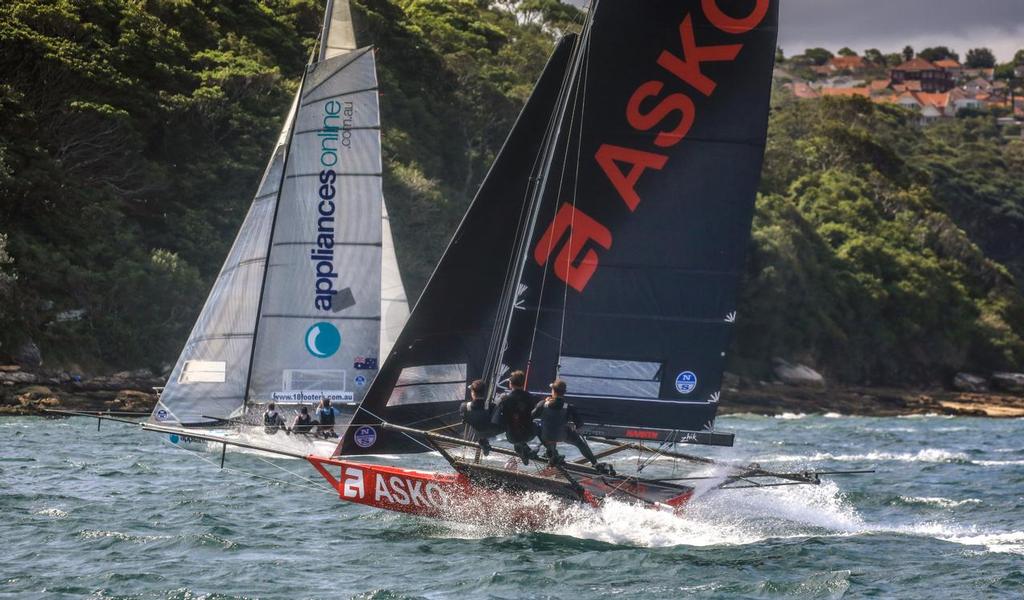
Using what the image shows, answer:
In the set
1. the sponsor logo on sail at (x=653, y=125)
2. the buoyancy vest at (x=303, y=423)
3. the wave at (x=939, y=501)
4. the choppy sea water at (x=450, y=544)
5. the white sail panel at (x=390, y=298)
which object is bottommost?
the choppy sea water at (x=450, y=544)

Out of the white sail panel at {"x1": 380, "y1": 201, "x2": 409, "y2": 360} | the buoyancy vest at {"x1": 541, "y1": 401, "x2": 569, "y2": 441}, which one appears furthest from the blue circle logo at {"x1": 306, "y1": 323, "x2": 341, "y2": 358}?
the buoyancy vest at {"x1": 541, "y1": 401, "x2": 569, "y2": 441}

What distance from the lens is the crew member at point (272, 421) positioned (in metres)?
19.1

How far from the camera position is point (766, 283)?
57.1 m

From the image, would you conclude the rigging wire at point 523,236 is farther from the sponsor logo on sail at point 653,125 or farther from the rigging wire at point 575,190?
the sponsor logo on sail at point 653,125

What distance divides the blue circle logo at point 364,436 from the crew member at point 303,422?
4258 mm

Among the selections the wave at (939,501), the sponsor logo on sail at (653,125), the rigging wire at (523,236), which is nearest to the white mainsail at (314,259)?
the rigging wire at (523,236)

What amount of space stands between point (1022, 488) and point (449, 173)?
118 ft

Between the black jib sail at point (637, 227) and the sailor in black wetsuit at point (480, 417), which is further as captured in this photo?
the sailor in black wetsuit at point (480, 417)

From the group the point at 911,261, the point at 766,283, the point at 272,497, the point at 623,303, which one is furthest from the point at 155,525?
the point at 911,261

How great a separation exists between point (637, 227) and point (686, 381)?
187 cm

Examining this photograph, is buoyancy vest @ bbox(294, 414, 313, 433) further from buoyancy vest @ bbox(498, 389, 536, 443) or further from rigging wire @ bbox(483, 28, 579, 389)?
buoyancy vest @ bbox(498, 389, 536, 443)

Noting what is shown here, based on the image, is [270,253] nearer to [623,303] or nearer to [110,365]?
[623,303]

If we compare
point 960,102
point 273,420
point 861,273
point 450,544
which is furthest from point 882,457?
point 960,102

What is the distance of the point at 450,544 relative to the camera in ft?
47.5
